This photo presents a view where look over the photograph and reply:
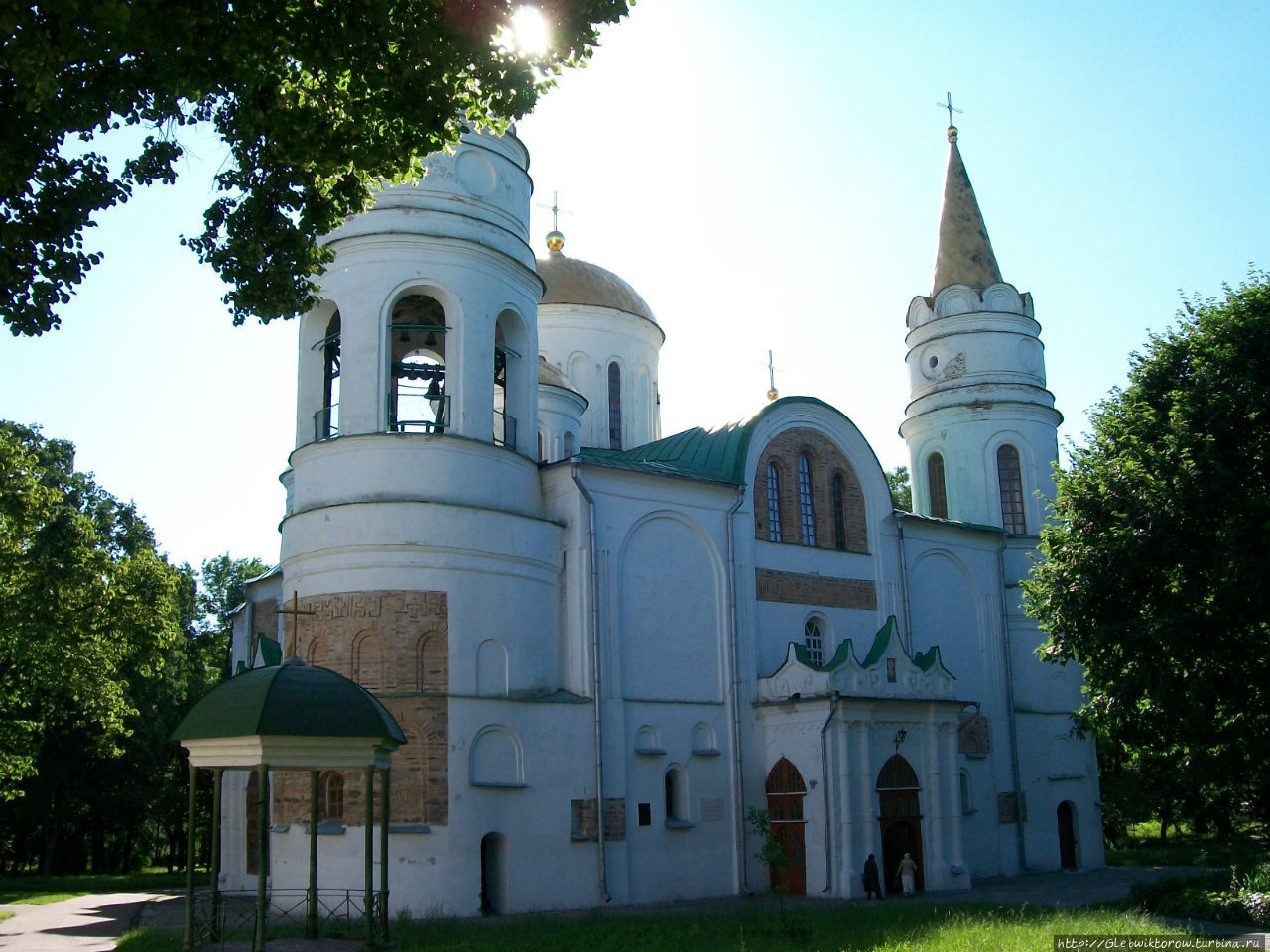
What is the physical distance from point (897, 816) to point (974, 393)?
39.4 ft

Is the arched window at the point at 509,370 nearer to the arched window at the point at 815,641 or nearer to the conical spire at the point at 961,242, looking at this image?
the arched window at the point at 815,641

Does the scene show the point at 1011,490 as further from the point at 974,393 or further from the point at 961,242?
the point at 961,242

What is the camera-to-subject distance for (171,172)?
37.4 ft

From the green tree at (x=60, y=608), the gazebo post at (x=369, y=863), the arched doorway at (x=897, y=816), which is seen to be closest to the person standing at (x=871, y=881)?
the arched doorway at (x=897, y=816)

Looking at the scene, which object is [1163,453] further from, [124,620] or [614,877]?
[124,620]

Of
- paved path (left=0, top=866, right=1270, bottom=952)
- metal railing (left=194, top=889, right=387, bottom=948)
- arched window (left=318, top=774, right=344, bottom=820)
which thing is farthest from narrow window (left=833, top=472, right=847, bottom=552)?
metal railing (left=194, top=889, right=387, bottom=948)

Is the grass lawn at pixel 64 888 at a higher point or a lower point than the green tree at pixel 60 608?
lower

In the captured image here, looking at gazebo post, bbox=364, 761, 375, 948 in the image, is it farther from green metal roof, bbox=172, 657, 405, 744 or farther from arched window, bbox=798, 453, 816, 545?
arched window, bbox=798, 453, 816, 545

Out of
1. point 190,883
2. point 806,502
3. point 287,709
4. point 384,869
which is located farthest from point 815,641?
point 190,883

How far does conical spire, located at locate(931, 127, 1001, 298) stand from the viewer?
103 ft

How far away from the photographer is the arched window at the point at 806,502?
2552cm

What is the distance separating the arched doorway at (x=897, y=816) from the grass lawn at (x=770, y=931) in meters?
4.22

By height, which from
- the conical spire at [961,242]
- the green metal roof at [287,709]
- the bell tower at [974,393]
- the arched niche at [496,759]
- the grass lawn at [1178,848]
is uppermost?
the conical spire at [961,242]

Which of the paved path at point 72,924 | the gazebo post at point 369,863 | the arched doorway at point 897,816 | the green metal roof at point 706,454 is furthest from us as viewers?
the green metal roof at point 706,454
